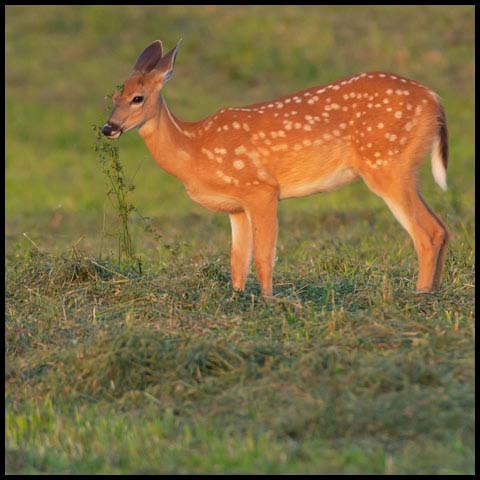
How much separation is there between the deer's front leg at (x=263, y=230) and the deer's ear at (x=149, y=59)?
1217mm

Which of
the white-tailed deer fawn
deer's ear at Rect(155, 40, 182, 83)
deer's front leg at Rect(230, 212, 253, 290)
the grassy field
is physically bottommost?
the grassy field

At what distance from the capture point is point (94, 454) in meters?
6.11

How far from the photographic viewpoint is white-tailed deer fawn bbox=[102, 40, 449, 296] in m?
8.95

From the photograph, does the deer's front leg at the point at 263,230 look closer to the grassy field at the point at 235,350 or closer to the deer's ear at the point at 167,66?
the grassy field at the point at 235,350

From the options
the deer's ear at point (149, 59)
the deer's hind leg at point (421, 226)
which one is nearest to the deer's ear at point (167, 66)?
the deer's ear at point (149, 59)

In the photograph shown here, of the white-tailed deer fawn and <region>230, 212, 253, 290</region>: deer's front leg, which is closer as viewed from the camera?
the white-tailed deer fawn

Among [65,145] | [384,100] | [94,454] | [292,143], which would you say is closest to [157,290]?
[292,143]

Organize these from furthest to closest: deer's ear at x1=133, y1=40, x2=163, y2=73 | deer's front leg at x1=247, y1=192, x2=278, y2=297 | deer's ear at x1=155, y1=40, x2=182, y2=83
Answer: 1. deer's ear at x1=133, y1=40, x2=163, y2=73
2. deer's ear at x1=155, y1=40, x2=182, y2=83
3. deer's front leg at x1=247, y1=192, x2=278, y2=297

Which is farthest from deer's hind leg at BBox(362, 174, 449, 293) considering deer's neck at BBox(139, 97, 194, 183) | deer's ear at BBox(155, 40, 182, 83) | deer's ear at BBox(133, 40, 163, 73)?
deer's ear at BBox(133, 40, 163, 73)

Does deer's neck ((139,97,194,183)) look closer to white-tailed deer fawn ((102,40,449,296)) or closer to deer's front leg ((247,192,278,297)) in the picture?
white-tailed deer fawn ((102,40,449,296))

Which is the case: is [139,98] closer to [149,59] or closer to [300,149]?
[149,59]

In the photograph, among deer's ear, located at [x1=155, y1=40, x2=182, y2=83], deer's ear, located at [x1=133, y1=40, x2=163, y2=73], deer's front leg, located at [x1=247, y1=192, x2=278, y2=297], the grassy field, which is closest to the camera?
the grassy field

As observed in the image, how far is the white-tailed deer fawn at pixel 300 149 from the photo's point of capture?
29.3 ft

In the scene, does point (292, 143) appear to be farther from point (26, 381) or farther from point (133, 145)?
point (133, 145)
